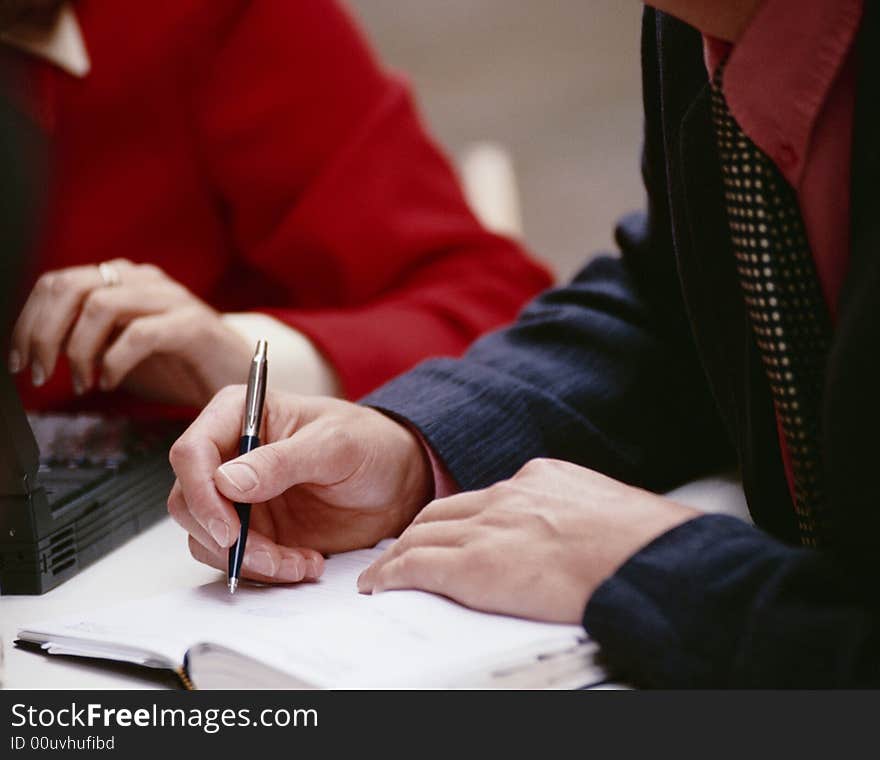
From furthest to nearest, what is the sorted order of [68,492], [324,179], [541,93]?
[541,93] < [324,179] < [68,492]

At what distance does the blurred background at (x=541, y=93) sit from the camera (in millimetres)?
2385

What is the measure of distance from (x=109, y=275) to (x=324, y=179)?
0.36 metres

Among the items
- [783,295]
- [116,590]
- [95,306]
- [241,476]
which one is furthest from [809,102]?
[95,306]

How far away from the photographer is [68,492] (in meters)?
0.73

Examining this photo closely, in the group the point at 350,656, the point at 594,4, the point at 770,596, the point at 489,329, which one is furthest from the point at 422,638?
the point at 594,4

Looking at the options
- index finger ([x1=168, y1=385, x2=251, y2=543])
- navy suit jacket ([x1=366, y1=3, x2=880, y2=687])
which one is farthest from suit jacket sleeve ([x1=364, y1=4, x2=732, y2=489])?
index finger ([x1=168, y1=385, x2=251, y2=543])

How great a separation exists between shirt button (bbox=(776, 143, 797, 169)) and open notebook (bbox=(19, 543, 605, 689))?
272 millimetres

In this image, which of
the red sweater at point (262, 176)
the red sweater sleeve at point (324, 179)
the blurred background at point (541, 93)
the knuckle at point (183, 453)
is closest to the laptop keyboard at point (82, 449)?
the knuckle at point (183, 453)

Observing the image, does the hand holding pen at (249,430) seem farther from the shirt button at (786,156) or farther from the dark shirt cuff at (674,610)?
the shirt button at (786,156)

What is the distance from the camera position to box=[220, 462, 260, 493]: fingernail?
2.07 feet

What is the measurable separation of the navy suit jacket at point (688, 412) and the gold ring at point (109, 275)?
1.03 ft

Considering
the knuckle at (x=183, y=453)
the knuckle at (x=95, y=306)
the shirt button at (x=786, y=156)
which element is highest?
the shirt button at (x=786, y=156)

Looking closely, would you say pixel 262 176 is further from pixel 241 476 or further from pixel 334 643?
pixel 334 643

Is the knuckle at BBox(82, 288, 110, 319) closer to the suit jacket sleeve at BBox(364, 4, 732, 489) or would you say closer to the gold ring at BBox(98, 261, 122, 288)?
the gold ring at BBox(98, 261, 122, 288)
